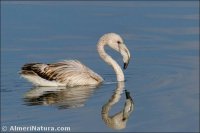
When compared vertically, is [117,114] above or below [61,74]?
above

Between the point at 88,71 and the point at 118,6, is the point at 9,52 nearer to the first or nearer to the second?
the point at 88,71

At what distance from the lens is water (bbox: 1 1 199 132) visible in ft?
51.5

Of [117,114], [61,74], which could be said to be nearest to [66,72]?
[61,74]

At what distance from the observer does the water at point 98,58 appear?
619 inches

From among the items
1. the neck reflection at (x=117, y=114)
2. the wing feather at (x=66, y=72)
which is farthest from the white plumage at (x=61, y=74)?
the neck reflection at (x=117, y=114)

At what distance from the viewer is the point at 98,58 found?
71.8ft

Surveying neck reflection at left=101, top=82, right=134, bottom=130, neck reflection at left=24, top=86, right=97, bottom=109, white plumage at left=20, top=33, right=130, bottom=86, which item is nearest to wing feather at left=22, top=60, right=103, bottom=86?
white plumage at left=20, top=33, right=130, bottom=86

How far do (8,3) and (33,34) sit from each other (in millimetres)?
5009

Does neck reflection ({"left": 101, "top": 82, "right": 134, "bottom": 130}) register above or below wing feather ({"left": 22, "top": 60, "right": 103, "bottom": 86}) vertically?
above

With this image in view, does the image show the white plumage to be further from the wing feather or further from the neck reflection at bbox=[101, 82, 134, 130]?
the neck reflection at bbox=[101, 82, 134, 130]

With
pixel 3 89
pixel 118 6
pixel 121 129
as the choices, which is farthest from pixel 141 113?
pixel 118 6

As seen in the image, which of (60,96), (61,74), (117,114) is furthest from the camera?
(61,74)

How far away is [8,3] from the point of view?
2962cm

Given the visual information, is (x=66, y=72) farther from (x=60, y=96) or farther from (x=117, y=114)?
(x=117, y=114)
